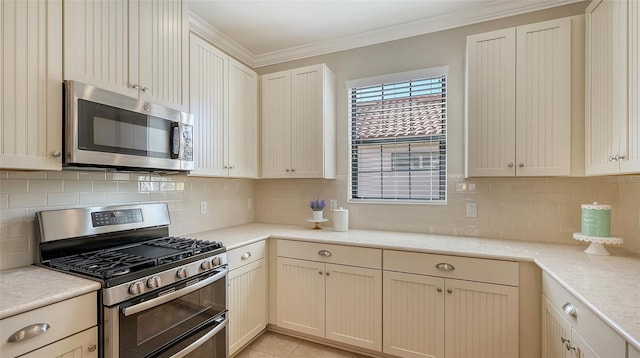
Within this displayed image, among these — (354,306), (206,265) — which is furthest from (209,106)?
(354,306)

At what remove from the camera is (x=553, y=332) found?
1.63 metres

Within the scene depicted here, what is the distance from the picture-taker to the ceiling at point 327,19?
2.36 meters

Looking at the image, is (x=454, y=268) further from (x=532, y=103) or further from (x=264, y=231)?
(x=264, y=231)

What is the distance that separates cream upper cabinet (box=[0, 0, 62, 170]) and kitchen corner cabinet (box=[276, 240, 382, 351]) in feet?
5.49

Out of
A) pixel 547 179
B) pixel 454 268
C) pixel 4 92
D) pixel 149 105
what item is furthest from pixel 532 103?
pixel 4 92

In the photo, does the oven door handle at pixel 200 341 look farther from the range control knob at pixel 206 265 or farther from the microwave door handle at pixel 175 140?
the microwave door handle at pixel 175 140

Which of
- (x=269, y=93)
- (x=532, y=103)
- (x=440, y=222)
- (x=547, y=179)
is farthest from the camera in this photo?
(x=269, y=93)

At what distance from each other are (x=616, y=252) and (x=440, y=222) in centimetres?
111

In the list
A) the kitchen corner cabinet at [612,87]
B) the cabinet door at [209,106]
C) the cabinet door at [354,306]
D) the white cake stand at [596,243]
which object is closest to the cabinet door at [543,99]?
the kitchen corner cabinet at [612,87]

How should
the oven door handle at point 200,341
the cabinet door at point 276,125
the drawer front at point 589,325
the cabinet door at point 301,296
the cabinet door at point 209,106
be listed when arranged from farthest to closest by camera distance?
1. the cabinet door at point 276,125
2. the cabinet door at point 301,296
3. the cabinet door at point 209,106
4. the oven door handle at point 200,341
5. the drawer front at point 589,325

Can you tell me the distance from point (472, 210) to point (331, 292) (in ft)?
4.48

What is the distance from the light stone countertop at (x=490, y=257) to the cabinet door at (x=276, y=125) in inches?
24.9

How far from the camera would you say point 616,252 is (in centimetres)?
193

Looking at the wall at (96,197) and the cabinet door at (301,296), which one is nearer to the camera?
the wall at (96,197)
